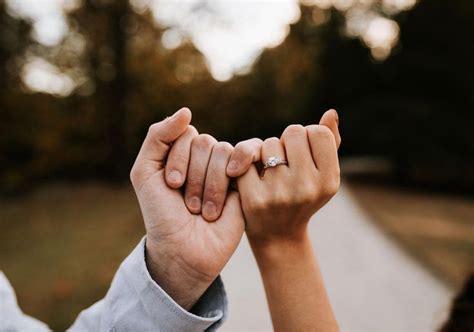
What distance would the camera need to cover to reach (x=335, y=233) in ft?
30.6

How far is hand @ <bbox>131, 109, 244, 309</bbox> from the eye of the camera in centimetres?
147

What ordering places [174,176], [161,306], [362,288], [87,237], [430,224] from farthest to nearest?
[430,224], [87,237], [362,288], [174,176], [161,306]

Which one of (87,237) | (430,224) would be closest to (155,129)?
(87,237)

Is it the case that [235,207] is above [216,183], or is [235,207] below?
below

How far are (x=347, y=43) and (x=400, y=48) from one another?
11.1 feet

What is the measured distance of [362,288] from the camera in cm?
Result: 615

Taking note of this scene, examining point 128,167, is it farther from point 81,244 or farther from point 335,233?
point 335,233

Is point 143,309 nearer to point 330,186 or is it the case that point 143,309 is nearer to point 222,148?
point 222,148

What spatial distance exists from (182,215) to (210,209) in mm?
104

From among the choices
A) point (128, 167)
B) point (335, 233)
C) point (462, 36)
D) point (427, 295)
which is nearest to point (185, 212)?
point (427, 295)

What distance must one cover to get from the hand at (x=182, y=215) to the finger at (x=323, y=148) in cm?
32

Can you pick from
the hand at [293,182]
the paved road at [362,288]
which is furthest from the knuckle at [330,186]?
the paved road at [362,288]

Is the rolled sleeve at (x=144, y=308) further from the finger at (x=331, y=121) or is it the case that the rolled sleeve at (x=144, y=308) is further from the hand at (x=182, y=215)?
the finger at (x=331, y=121)

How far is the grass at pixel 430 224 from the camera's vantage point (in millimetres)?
8459
